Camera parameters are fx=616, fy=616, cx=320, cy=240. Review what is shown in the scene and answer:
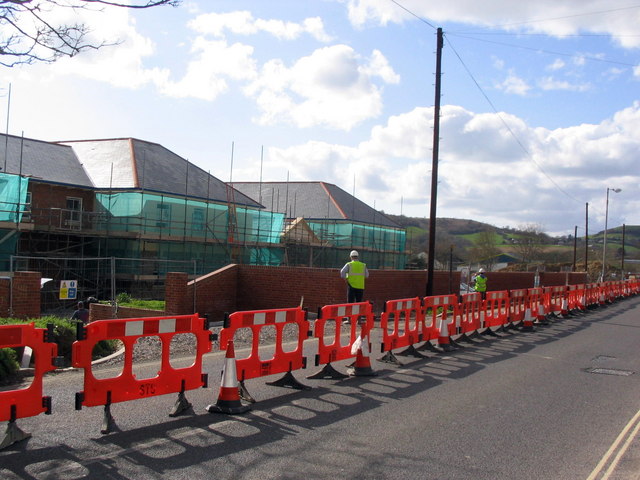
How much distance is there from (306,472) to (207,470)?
824 millimetres

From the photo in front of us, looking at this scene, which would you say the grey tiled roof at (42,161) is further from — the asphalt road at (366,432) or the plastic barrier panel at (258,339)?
the plastic barrier panel at (258,339)

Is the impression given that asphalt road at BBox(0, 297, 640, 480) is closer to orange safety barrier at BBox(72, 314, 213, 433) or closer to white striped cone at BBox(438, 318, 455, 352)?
orange safety barrier at BBox(72, 314, 213, 433)

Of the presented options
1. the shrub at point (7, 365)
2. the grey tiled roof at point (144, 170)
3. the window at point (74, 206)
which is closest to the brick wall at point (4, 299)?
the shrub at point (7, 365)

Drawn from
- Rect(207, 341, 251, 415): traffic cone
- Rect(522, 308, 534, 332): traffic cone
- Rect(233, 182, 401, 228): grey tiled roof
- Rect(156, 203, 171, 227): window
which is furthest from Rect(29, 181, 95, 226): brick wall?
Rect(207, 341, 251, 415): traffic cone

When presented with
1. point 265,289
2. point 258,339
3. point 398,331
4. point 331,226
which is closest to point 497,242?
point 331,226

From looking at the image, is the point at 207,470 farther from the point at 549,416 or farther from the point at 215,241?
the point at 215,241

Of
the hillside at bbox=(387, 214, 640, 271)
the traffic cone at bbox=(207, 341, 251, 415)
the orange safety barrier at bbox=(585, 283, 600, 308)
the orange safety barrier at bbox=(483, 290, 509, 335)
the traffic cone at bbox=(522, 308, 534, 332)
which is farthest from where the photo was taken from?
the hillside at bbox=(387, 214, 640, 271)

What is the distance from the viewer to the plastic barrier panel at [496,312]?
1549cm

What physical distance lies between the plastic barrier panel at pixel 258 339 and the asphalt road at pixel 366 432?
36 cm

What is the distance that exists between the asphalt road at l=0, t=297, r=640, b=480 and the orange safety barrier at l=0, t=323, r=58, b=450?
7.5 inches

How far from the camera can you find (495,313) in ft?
53.3

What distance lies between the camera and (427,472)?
17.3 feet

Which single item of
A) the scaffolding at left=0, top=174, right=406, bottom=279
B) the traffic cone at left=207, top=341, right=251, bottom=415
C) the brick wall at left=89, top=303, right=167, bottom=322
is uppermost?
the scaffolding at left=0, top=174, right=406, bottom=279

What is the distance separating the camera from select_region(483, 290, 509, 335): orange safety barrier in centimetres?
1543
